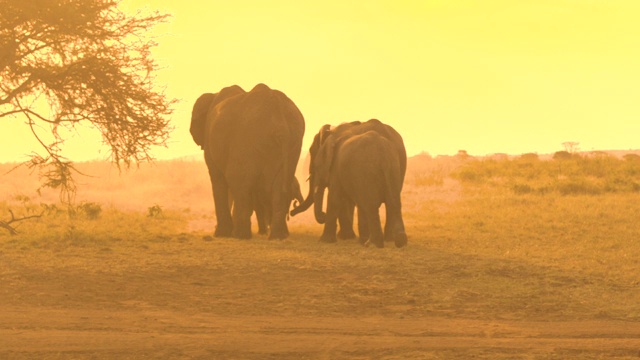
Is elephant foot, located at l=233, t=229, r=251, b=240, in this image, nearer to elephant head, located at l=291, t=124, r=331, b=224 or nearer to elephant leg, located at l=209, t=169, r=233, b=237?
elephant leg, located at l=209, t=169, r=233, b=237

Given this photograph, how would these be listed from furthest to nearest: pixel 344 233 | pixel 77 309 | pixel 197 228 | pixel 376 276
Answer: pixel 197 228
pixel 344 233
pixel 376 276
pixel 77 309

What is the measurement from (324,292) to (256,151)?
20.7 feet

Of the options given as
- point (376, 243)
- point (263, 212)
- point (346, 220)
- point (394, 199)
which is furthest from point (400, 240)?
point (263, 212)

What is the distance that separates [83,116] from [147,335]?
10948 mm

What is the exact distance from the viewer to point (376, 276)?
1653 cm

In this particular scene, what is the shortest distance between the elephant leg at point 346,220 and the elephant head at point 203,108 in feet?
10.3

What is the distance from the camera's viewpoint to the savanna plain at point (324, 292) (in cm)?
1220

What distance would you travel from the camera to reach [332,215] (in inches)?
830

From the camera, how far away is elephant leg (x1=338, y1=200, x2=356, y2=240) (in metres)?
21.6

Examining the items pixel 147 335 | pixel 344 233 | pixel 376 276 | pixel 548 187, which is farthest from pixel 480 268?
pixel 548 187

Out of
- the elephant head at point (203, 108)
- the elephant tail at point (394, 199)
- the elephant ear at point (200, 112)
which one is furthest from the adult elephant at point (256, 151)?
the elephant tail at point (394, 199)

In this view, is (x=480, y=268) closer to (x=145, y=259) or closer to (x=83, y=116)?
(x=145, y=259)

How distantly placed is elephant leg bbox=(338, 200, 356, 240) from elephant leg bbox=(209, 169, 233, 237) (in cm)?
206

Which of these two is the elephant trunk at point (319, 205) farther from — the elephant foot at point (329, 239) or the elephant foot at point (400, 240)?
the elephant foot at point (400, 240)
